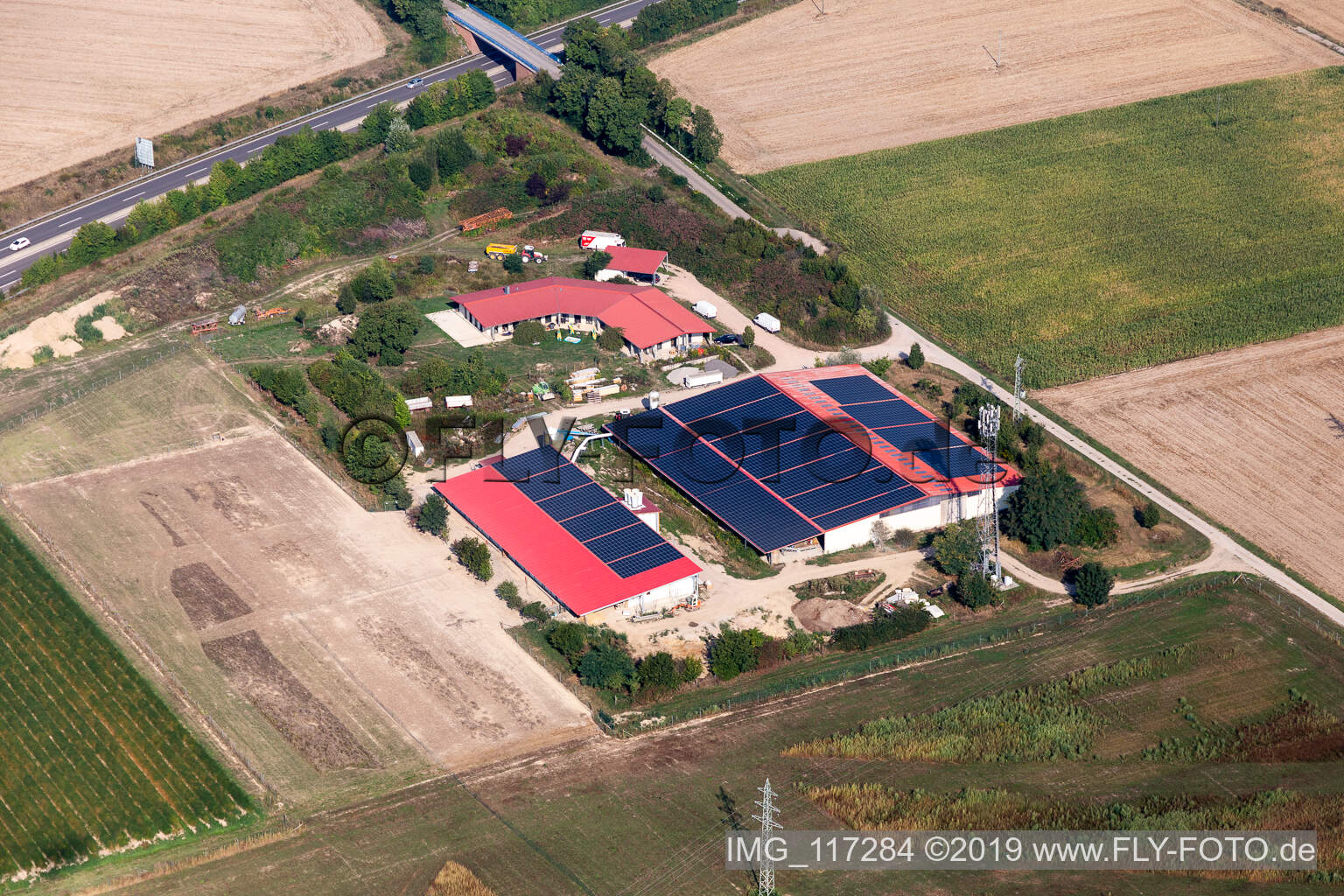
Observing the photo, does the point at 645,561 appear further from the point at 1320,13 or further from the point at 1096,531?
the point at 1320,13

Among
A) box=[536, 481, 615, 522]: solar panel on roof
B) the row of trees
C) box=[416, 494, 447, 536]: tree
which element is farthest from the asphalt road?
box=[536, 481, 615, 522]: solar panel on roof

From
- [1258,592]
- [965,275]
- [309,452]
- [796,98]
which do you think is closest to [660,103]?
[796,98]

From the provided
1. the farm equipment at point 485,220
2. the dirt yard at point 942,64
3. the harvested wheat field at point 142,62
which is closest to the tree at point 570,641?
the farm equipment at point 485,220

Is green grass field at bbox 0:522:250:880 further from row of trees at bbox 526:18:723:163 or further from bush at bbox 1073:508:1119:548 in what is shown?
row of trees at bbox 526:18:723:163

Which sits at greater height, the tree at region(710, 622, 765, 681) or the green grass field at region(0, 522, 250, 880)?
the green grass field at region(0, 522, 250, 880)

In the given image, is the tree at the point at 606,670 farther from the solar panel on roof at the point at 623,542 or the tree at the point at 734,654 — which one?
the solar panel on roof at the point at 623,542

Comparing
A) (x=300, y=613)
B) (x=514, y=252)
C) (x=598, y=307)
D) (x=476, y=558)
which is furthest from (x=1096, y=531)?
(x=514, y=252)

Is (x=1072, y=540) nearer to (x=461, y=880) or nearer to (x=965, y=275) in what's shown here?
(x=965, y=275)
